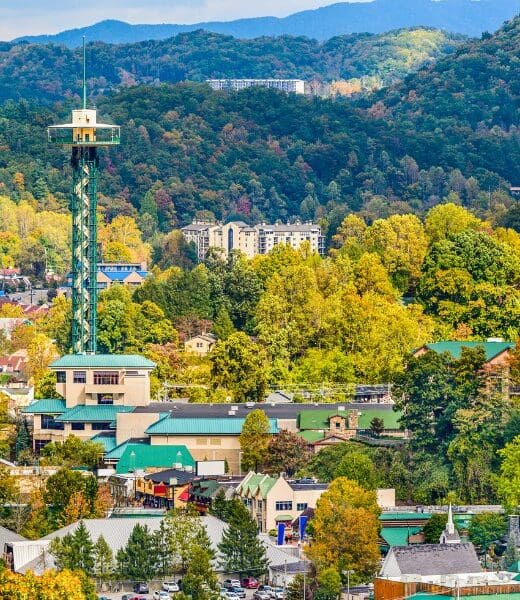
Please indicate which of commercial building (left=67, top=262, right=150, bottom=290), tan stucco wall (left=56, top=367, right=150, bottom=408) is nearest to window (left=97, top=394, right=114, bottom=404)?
tan stucco wall (left=56, top=367, right=150, bottom=408)

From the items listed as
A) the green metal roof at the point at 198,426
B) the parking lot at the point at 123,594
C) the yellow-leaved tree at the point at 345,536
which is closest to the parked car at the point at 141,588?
the parking lot at the point at 123,594

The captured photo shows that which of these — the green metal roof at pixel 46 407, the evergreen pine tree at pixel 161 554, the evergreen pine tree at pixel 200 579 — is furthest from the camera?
the green metal roof at pixel 46 407

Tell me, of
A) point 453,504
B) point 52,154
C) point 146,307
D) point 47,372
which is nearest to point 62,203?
point 52,154

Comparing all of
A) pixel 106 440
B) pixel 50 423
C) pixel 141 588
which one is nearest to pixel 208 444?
pixel 106 440

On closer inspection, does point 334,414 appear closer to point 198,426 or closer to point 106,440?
point 198,426

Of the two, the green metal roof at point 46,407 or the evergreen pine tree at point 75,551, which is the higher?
the green metal roof at point 46,407

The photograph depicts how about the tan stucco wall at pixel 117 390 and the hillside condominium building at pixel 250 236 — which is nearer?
the tan stucco wall at pixel 117 390

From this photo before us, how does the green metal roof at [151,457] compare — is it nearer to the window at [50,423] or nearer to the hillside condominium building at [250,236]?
the window at [50,423]
